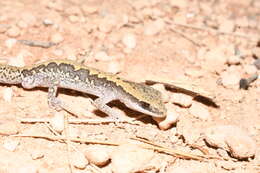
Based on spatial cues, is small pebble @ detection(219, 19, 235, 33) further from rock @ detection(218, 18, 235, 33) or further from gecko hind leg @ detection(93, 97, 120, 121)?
gecko hind leg @ detection(93, 97, 120, 121)

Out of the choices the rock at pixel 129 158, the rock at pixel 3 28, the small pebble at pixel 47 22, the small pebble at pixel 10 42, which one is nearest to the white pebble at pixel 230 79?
the rock at pixel 129 158

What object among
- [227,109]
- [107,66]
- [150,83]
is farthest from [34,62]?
[227,109]

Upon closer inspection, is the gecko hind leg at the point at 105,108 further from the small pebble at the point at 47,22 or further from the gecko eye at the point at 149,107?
the small pebble at the point at 47,22

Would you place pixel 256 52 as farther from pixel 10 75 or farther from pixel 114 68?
pixel 10 75

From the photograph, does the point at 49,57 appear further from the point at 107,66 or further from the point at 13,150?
the point at 13,150

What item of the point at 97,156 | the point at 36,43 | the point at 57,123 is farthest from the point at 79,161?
the point at 36,43

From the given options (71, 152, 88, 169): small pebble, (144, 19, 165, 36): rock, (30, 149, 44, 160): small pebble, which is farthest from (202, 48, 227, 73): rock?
(30, 149, 44, 160): small pebble
